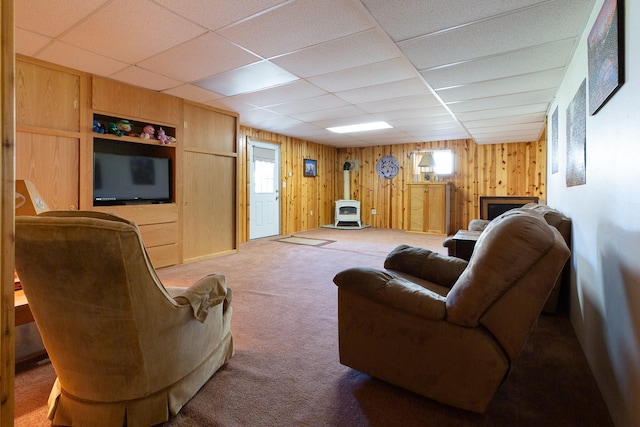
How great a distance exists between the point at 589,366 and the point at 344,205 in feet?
22.7

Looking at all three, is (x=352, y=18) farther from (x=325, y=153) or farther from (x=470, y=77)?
(x=325, y=153)

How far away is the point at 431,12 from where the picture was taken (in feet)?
7.14

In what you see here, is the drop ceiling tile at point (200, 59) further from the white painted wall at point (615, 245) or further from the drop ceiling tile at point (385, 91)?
the white painted wall at point (615, 245)

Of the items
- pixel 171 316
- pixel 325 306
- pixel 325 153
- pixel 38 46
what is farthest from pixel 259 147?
pixel 171 316

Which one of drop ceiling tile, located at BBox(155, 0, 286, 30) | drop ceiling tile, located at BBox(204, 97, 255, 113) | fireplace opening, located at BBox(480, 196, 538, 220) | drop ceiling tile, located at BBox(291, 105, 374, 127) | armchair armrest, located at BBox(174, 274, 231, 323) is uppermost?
drop ceiling tile, located at BBox(291, 105, 374, 127)

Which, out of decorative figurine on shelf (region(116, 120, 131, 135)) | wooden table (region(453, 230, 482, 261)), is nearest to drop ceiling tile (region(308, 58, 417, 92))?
wooden table (region(453, 230, 482, 261))

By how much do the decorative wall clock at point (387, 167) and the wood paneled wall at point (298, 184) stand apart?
47.6 inches

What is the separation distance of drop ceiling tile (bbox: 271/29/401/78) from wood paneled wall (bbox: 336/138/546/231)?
5447 mm

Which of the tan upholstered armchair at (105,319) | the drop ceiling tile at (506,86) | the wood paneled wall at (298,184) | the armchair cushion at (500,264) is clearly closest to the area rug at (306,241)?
the wood paneled wall at (298,184)

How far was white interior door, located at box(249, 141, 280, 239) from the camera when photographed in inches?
264

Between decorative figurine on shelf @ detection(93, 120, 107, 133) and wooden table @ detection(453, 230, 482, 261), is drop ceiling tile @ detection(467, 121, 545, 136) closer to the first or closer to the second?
wooden table @ detection(453, 230, 482, 261)

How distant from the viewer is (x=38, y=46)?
2.80m

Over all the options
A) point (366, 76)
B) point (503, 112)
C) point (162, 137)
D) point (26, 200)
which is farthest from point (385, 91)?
point (26, 200)

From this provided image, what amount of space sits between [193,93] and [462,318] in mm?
3970
